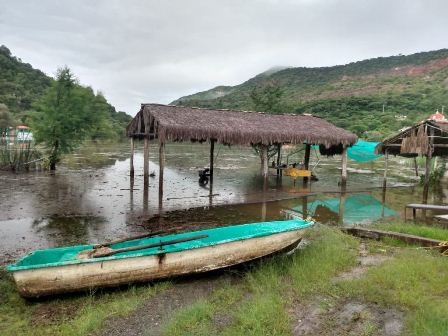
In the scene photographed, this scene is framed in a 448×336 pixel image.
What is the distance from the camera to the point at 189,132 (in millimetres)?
12250

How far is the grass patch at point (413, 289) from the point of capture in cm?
409

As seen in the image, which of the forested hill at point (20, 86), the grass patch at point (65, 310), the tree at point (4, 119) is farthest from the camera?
the forested hill at point (20, 86)

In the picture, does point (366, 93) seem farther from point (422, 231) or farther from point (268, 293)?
point (268, 293)

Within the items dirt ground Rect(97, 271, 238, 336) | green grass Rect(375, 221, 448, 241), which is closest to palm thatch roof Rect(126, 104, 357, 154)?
green grass Rect(375, 221, 448, 241)

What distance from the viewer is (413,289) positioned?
16.4 ft

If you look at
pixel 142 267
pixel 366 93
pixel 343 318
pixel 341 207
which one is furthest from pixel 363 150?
pixel 366 93

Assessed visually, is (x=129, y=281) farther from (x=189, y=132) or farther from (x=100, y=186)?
(x=100, y=186)

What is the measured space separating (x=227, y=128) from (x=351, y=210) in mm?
5297

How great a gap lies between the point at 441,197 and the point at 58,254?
48.4 ft

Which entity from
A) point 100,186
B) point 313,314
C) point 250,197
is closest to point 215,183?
point 250,197

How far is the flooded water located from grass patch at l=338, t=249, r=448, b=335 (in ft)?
11.6

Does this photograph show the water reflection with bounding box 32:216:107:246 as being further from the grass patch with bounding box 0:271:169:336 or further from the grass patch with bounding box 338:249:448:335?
the grass patch with bounding box 338:249:448:335

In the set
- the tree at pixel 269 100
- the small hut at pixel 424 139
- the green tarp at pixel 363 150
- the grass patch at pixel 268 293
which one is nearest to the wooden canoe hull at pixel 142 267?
the grass patch at pixel 268 293

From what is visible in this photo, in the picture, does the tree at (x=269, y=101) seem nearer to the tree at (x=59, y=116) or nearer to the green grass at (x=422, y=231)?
the tree at (x=59, y=116)
